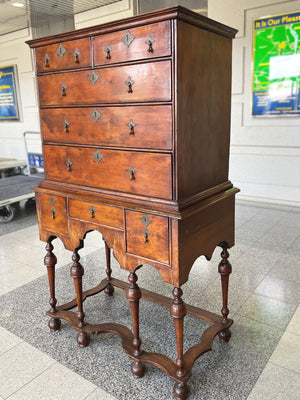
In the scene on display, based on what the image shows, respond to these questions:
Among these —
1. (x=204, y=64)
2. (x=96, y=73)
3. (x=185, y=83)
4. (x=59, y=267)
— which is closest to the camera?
(x=185, y=83)

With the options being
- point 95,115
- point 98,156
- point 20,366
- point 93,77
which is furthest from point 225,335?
point 93,77

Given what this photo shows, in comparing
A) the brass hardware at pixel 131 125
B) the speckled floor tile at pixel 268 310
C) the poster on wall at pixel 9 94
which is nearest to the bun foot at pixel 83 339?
the speckled floor tile at pixel 268 310

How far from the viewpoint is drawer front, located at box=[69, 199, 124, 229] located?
181 centimetres

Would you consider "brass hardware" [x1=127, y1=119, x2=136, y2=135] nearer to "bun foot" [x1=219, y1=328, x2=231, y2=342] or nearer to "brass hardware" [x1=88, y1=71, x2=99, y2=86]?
"brass hardware" [x1=88, y1=71, x2=99, y2=86]

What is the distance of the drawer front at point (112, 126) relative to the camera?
157 centimetres

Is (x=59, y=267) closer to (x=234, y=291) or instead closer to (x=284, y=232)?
(x=234, y=291)

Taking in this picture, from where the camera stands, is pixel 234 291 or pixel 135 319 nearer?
pixel 135 319

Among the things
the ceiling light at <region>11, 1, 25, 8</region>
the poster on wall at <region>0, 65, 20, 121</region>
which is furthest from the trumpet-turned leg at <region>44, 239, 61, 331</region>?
the poster on wall at <region>0, 65, 20, 121</region>

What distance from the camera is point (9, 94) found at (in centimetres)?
818

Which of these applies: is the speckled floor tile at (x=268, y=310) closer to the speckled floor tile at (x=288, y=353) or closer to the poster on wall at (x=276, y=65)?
the speckled floor tile at (x=288, y=353)

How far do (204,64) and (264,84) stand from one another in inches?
146

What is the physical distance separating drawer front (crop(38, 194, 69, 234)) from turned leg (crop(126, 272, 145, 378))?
53 cm

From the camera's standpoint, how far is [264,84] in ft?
16.4

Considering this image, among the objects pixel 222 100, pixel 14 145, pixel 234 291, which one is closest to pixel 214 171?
pixel 222 100
